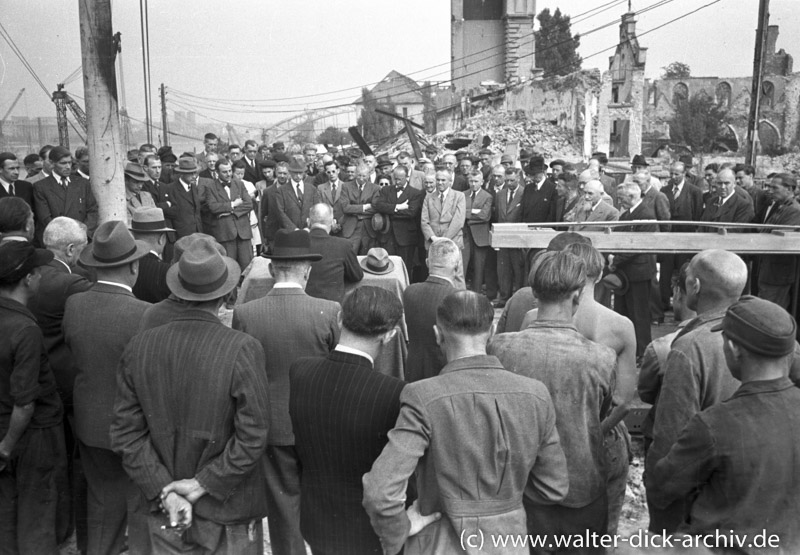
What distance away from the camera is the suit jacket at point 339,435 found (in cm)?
269

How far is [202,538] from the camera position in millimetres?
2889

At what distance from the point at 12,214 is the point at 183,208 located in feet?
15.3

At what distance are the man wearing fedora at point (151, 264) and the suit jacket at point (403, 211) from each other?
198 inches

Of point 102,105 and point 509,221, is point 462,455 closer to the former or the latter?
point 102,105

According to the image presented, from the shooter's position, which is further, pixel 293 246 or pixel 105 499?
pixel 293 246

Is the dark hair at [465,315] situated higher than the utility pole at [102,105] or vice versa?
the utility pole at [102,105]

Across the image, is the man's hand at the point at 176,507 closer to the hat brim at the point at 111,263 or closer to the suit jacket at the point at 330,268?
the hat brim at the point at 111,263

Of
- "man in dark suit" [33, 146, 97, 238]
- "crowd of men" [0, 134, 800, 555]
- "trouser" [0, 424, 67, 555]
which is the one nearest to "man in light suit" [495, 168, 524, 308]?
"man in dark suit" [33, 146, 97, 238]

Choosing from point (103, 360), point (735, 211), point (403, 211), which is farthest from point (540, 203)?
point (103, 360)

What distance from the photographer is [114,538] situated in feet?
12.7

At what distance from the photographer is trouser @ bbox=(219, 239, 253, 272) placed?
9.71 metres

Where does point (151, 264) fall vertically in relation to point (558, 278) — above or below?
below

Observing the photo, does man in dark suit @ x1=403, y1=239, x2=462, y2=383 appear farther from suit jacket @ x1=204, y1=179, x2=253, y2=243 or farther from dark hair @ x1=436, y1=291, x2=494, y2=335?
suit jacket @ x1=204, y1=179, x2=253, y2=243

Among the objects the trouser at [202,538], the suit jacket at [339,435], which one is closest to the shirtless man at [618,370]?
the suit jacket at [339,435]
